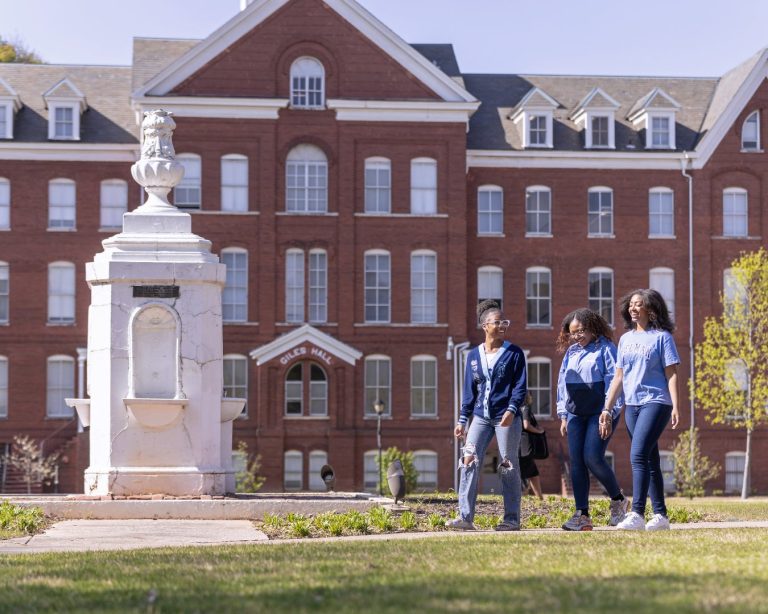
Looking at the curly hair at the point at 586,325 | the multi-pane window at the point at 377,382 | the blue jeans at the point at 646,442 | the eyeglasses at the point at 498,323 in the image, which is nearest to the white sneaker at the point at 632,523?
the blue jeans at the point at 646,442

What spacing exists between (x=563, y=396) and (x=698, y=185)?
37.3 m

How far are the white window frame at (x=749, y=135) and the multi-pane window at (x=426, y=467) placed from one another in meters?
14.6

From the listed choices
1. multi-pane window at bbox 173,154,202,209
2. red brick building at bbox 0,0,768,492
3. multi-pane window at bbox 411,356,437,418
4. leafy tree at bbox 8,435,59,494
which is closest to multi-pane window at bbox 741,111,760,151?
red brick building at bbox 0,0,768,492

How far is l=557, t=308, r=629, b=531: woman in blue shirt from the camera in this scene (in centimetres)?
1396

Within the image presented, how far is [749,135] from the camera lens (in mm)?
50188

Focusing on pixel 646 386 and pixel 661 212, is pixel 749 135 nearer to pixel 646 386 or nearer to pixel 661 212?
pixel 661 212

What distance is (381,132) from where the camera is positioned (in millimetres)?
47500

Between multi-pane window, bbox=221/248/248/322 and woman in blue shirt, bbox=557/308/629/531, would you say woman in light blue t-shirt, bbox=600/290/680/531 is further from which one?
multi-pane window, bbox=221/248/248/322

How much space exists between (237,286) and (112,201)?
201 inches

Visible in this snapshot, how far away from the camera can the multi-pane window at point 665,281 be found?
49844mm

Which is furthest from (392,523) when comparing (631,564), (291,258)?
(291,258)

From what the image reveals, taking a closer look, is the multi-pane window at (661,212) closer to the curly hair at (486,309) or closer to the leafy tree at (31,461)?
the leafy tree at (31,461)

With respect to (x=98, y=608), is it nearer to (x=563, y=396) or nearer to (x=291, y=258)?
(x=563, y=396)

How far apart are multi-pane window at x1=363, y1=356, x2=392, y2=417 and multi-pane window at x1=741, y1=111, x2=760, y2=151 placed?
14.0 m
